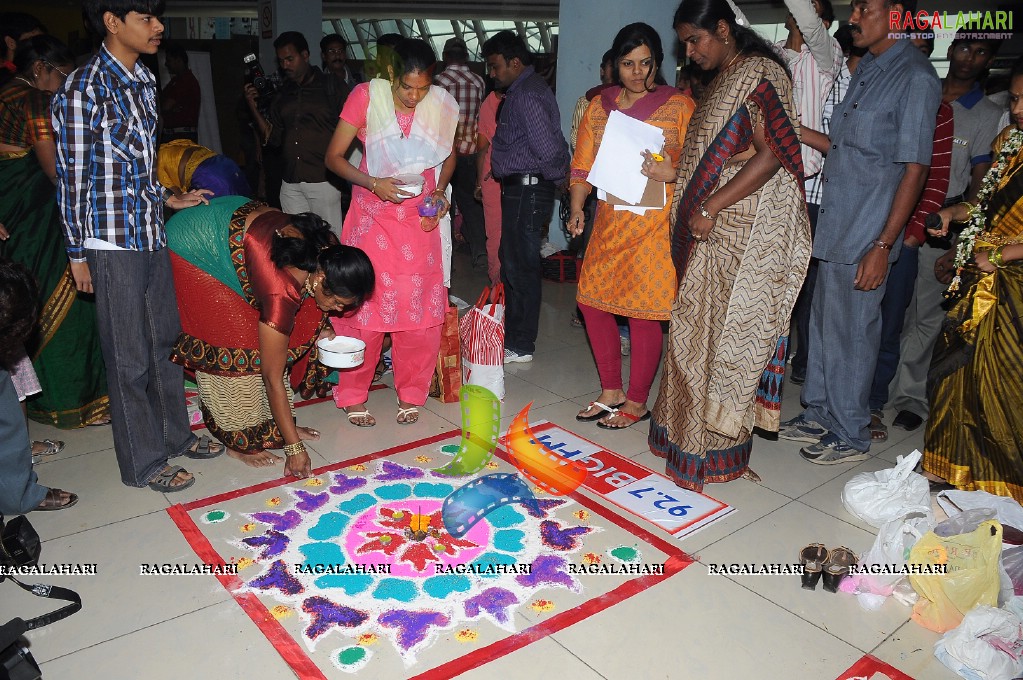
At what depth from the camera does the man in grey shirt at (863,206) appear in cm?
265

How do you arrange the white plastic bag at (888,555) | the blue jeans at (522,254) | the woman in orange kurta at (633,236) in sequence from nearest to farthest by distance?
1. the white plastic bag at (888,555)
2. the woman in orange kurta at (633,236)
3. the blue jeans at (522,254)

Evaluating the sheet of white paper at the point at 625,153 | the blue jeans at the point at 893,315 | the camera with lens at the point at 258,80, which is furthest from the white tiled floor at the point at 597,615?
the camera with lens at the point at 258,80

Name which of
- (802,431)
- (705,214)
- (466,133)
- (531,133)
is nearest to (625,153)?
(705,214)

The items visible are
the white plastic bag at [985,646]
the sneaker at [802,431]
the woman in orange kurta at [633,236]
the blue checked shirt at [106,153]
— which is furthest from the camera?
the sneaker at [802,431]

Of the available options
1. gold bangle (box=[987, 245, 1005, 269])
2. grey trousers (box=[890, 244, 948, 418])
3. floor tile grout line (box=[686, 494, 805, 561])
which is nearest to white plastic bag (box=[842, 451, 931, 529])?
floor tile grout line (box=[686, 494, 805, 561])

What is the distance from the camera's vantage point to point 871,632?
2.04 m

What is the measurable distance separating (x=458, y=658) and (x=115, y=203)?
172cm

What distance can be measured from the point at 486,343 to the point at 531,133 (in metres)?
1.20

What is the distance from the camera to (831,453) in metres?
3.03

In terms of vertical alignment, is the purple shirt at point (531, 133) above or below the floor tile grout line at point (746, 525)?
above

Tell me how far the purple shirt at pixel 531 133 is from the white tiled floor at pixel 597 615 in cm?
176

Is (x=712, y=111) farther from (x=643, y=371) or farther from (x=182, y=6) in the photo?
(x=182, y=6)

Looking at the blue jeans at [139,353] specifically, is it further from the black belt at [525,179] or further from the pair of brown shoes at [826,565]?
the pair of brown shoes at [826,565]

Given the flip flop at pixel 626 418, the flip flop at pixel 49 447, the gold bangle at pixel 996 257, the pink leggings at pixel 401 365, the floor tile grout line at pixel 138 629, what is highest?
the gold bangle at pixel 996 257
